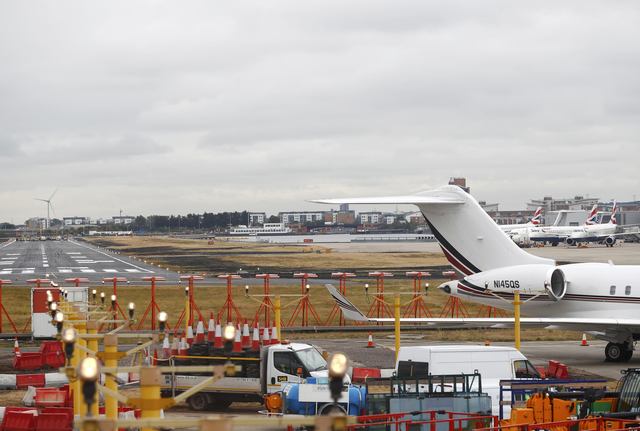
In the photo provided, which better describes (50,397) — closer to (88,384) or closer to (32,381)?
A: (32,381)

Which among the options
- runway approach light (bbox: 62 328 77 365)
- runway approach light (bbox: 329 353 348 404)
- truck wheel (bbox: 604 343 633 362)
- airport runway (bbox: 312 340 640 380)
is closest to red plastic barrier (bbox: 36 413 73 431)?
runway approach light (bbox: 62 328 77 365)

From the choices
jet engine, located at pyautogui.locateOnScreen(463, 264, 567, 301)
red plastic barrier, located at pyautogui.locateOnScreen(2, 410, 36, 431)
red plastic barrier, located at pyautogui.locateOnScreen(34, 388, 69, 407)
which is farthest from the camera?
jet engine, located at pyautogui.locateOnScreen(463, 264, 567, 301)

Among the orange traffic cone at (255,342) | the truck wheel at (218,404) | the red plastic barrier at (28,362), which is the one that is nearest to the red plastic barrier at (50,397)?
the truck wheel at (218,404)

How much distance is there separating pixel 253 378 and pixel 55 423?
5.73 metres

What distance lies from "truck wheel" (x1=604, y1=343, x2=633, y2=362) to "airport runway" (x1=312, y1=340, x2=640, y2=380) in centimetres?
27

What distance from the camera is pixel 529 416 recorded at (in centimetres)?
1900

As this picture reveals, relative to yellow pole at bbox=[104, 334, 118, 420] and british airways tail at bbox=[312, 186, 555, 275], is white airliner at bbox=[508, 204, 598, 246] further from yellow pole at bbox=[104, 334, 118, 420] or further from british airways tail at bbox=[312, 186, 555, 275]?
yellow pole at bbox=[104, 334, 118, 420]

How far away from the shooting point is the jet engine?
108 ft

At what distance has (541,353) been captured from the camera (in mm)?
36375

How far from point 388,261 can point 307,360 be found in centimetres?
8330

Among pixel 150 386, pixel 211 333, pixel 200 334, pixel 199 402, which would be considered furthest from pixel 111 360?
pixel 211 333

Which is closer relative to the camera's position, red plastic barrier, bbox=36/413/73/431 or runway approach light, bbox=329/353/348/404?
runway approach light, bbox=329/353/348/404

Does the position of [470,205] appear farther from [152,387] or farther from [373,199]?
[152,387]

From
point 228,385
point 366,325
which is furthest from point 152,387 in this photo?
point 366,325
